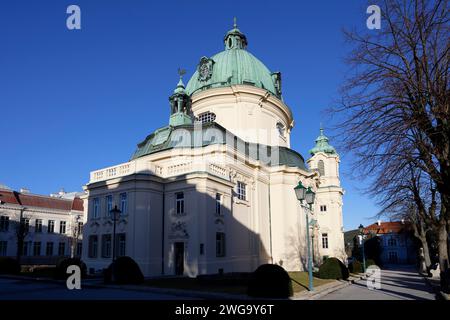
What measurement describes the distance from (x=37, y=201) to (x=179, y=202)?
39.6 m

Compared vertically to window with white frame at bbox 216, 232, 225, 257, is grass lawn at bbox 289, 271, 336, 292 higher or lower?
lower

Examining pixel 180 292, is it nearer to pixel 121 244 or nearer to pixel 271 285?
pixel 271 285

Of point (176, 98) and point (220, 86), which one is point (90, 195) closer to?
point (176, 98)

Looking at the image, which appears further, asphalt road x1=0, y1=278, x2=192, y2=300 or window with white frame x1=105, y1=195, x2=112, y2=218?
window with white frame x1=105, y1=195, x2=112, y2=218

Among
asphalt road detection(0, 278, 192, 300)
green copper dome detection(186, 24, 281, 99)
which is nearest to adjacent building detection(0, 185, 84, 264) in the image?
green copper dome detection(186, 24, 281, 99)

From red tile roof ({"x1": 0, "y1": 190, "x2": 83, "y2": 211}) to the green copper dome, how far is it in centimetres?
3138

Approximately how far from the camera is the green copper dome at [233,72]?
41.8 m

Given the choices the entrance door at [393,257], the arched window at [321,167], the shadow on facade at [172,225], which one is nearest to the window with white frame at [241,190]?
the shadow on facade at [172,225]

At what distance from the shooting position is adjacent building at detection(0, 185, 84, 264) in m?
52.2

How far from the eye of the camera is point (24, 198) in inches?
2229

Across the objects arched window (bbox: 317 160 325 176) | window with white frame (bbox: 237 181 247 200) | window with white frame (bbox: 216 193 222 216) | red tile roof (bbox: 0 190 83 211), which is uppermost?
arched window (bbox: 317 160 325 176)

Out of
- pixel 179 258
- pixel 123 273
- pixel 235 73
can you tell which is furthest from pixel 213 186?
pixel 235 73

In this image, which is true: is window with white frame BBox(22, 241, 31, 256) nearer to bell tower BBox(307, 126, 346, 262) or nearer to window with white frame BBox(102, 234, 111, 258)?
window with white frame BBox(102, 234, 111, 258)

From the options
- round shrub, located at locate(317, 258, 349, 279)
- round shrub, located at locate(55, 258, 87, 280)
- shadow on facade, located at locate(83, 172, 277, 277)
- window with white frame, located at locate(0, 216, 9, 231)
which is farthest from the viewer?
window with white frame, located at locate(0, 216, 9, 231)
